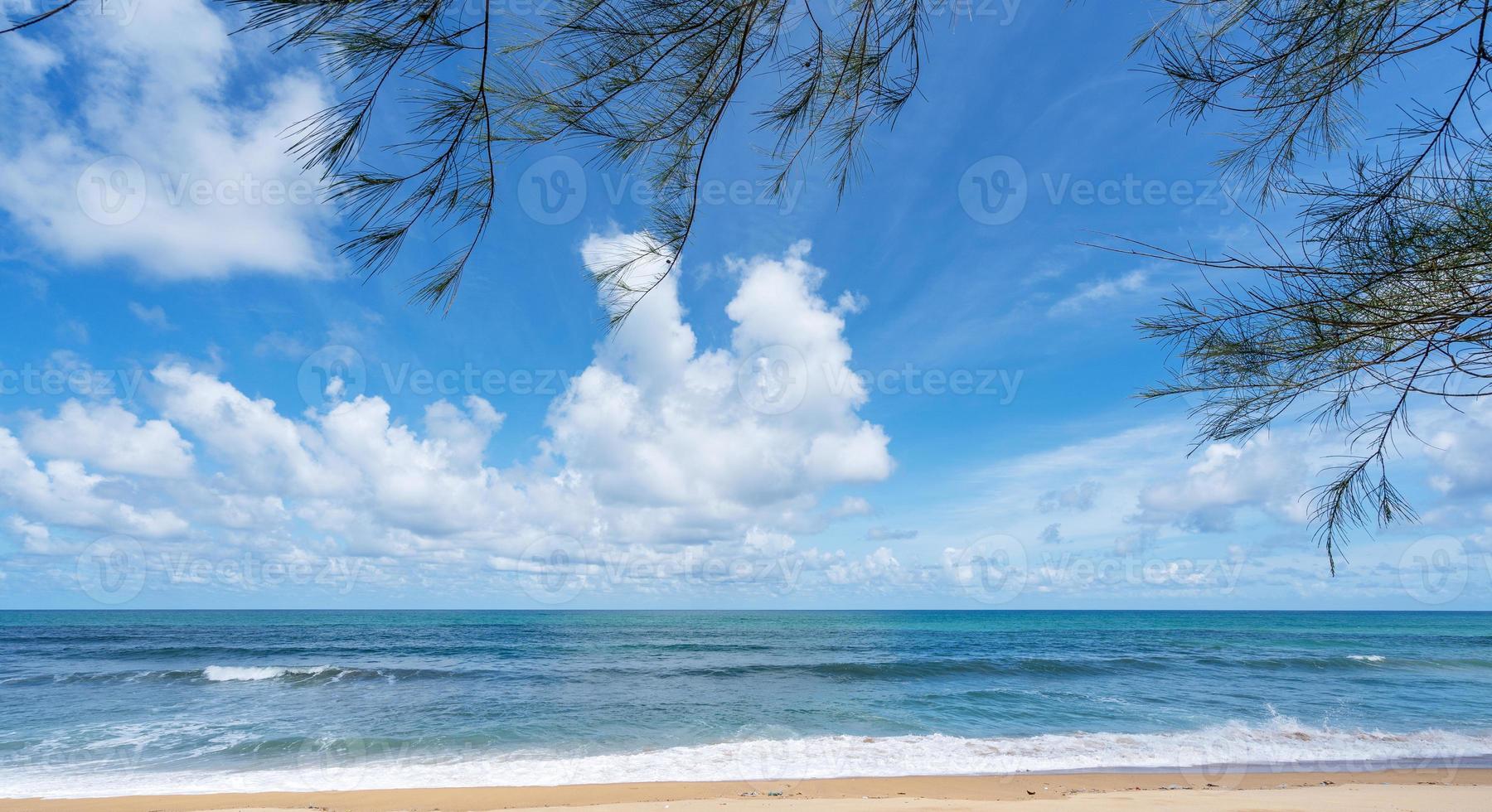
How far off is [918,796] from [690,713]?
19.1ft

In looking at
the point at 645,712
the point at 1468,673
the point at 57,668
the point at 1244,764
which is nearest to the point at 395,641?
the point at 57,668

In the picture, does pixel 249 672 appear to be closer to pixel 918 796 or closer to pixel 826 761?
pixel 826 761

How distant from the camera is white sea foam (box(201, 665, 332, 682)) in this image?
17.0 meters

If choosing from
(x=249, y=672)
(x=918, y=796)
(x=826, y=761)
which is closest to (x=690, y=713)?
(x=826, y=761)

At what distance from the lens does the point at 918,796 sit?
284 inches

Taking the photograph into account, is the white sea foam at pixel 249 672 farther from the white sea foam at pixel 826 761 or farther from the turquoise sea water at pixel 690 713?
the white sea foam at pixel 826 761

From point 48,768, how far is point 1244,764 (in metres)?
15.1

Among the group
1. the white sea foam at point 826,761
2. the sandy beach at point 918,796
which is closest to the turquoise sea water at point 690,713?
the white sea foam at point 826,761

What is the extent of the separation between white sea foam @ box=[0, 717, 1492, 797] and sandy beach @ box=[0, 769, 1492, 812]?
1.28 ft

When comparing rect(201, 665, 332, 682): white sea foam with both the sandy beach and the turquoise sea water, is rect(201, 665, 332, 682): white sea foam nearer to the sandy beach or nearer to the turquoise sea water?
the turquoise sea water

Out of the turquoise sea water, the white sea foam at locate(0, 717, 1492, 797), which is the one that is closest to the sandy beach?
the white sea foam at locate(0, 717, 1492, 797)

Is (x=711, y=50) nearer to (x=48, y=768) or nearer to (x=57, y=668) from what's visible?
(x=48, y=768)

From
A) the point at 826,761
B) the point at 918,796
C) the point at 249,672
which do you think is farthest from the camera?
the point at 249,672

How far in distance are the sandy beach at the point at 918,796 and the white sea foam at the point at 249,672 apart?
1143cm
